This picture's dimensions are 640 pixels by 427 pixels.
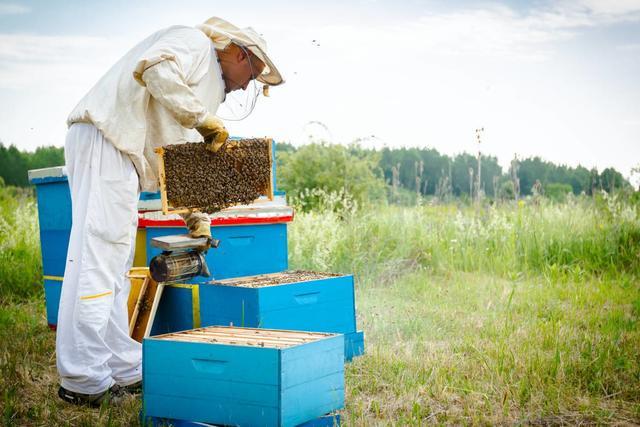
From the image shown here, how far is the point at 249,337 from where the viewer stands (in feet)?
8.82

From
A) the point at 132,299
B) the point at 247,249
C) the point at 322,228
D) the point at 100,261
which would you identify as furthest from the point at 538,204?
the point at 100,261

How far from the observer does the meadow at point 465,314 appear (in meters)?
2.91

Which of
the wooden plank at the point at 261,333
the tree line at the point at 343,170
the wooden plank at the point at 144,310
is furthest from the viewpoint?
the tree line at the point at 343,170

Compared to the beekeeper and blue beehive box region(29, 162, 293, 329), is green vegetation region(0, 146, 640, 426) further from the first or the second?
blue beehive box region(29, 162, 293, 329)

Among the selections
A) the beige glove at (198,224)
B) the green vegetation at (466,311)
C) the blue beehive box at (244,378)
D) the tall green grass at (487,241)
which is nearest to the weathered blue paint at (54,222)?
the green vegetation at (466,311)

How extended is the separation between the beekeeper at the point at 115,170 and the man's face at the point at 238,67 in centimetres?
10

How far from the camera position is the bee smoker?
307 cm

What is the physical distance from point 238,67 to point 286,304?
1.26m

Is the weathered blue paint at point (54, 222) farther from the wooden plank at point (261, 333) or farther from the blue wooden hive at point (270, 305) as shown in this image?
the wooden plank at point (261, 333)

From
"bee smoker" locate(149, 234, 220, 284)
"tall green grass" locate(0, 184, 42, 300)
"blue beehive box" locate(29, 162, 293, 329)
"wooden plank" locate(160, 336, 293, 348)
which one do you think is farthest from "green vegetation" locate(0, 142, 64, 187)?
"wooden plank" locate(160, 336, 293, 348)

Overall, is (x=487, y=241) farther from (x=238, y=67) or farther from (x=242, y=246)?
(x=238, y=67)

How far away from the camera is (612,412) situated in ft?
9.12

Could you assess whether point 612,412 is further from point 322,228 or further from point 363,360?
point 322,228

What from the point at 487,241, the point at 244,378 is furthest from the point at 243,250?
Answer: the point at 487,241
